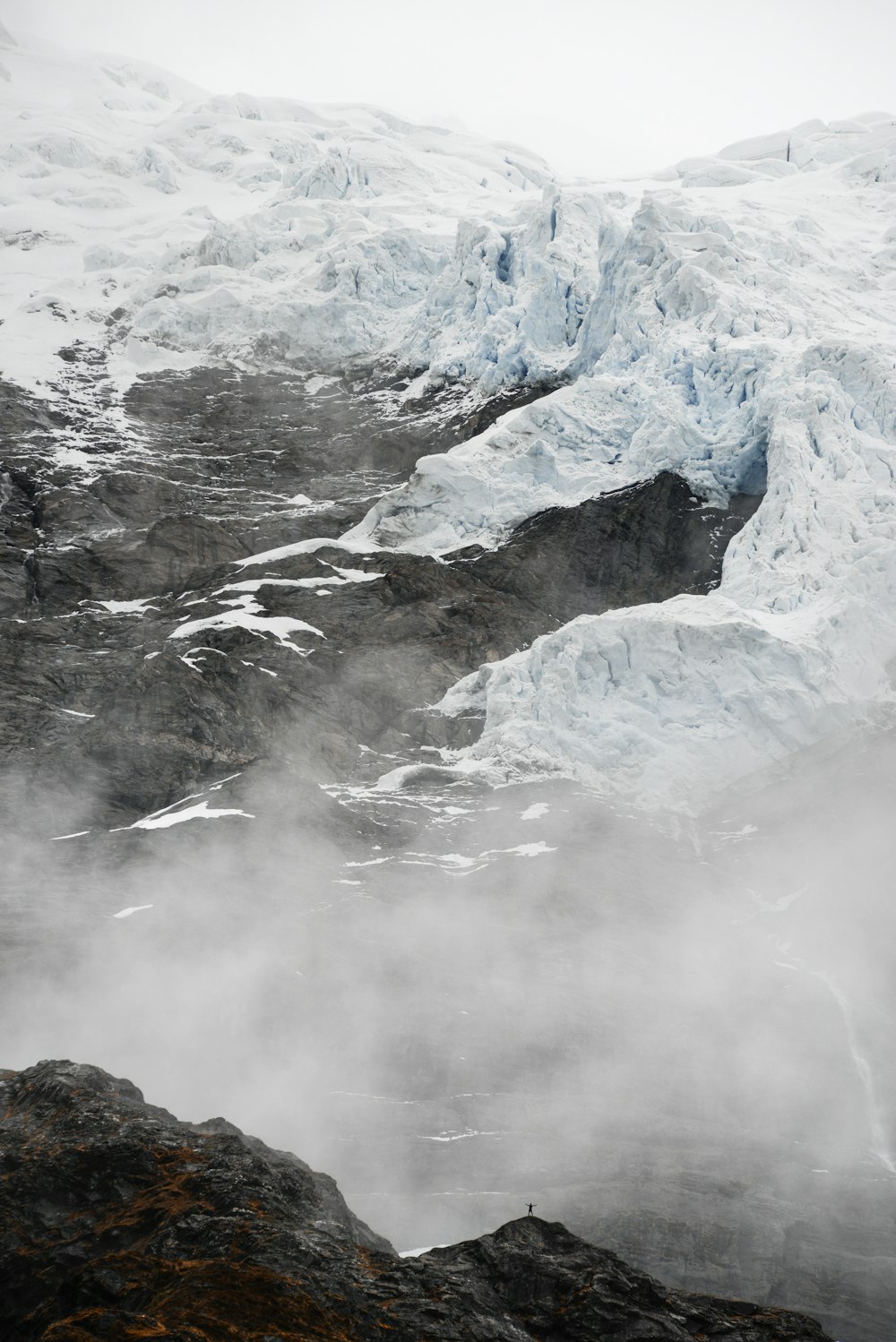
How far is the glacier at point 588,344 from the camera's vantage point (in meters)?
66.9

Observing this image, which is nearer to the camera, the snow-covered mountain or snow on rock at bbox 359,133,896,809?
the snow-covered mountain

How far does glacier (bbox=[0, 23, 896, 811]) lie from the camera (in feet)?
219

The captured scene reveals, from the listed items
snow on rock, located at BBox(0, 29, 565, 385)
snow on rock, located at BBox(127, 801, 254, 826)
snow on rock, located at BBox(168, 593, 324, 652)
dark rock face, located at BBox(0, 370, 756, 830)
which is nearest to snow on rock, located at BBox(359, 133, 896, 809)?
dark rock face, located at BBox(0, 370, 756, 830)

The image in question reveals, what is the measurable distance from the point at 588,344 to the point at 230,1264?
92113 millimetres

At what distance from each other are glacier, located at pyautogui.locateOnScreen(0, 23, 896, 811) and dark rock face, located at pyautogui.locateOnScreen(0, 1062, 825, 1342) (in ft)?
148

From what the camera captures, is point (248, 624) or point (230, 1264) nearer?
point (230, 1264)

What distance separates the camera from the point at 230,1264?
57.9ft

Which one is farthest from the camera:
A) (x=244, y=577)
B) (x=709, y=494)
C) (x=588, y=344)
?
(x=588, y=344)

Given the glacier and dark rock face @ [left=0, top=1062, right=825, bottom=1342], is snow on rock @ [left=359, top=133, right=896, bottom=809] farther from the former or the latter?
dark rock face @ [left=0, top=1062, right=825, bottom=1342]

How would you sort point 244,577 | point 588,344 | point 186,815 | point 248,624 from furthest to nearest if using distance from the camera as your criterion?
point 588,344 < point 244,577 < point 248,624 < point 186,815

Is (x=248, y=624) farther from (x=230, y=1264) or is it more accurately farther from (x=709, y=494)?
(x=230, y=1264)

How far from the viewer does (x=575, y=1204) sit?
36250 millimetres

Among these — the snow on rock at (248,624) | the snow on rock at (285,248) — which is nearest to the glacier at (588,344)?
the snow on rock at (285,248)

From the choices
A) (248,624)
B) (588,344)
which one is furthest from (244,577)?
(588,344)
